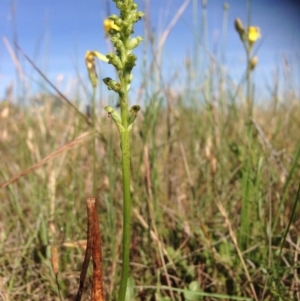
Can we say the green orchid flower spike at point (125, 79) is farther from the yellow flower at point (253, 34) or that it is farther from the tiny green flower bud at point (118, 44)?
the yellow flower at point (253, 34)

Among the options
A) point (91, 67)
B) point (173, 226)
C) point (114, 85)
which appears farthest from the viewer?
point (173, 226)

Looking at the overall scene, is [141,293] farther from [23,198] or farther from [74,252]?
[23,198]

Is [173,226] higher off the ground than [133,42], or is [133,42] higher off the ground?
[133,42]

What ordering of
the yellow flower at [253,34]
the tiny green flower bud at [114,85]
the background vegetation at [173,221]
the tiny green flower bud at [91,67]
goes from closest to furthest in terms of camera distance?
the tiny green flower bud at [114,85] < the background vegetation at [173,221] < the tiny green flower bud at [91,67] < the yellow flower at [253,34]

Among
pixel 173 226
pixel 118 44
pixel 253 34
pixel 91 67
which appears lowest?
pixel 173 226

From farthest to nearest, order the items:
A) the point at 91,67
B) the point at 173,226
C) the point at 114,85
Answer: the point at 173,226 → the point at 91,67 → the point at 114,85

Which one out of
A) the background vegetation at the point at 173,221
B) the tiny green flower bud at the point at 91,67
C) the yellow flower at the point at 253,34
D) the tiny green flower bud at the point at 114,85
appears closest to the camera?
the tiny green flower bud at the point at 114,85

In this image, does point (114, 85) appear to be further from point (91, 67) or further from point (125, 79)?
point (91, 67)

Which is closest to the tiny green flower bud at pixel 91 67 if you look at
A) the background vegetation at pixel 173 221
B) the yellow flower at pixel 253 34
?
the background vegetation at pixel 173 221

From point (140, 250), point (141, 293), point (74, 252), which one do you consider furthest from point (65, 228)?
point (141, 293)

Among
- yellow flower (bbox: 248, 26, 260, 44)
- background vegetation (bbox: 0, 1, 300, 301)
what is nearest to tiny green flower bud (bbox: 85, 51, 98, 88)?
background vegetation (bbox: 0, 1, 300, 301)

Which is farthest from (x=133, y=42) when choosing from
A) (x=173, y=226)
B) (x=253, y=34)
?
(x=253, y=34)
